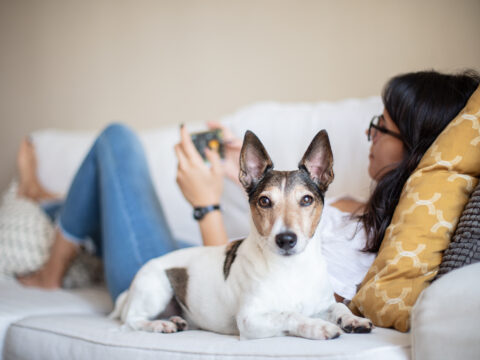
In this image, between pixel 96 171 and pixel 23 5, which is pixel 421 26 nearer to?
pixel 96 171

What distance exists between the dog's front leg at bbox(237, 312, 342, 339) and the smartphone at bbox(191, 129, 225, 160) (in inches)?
36.9

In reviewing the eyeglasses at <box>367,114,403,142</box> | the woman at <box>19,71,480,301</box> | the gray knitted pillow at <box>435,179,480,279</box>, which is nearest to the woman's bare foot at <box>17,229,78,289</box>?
the woman at <box>19,71,480,301</box>

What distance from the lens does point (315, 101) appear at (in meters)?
2.64

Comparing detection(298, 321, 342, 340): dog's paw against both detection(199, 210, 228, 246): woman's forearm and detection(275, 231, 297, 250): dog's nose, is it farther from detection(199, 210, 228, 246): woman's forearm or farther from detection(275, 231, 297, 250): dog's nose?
detection(199, 210, 228, 246): woman's forearm

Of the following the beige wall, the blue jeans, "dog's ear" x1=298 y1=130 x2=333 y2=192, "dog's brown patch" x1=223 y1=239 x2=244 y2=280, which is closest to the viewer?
"dog's ear" x1=298 y1=130 x2=333 y2=192

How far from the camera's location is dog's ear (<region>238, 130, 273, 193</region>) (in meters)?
1.30

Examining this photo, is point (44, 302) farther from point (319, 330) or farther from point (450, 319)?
point (450, 319)

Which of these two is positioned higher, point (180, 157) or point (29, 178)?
point (180, 157)

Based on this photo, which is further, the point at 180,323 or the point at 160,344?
A: the point at 180,323

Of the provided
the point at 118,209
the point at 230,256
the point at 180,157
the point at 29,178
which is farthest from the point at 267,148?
the point at 29,178

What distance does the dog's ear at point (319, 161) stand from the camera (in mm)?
1258

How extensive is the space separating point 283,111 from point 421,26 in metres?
0.78

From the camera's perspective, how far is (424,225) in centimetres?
123

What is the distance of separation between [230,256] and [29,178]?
2.41m
